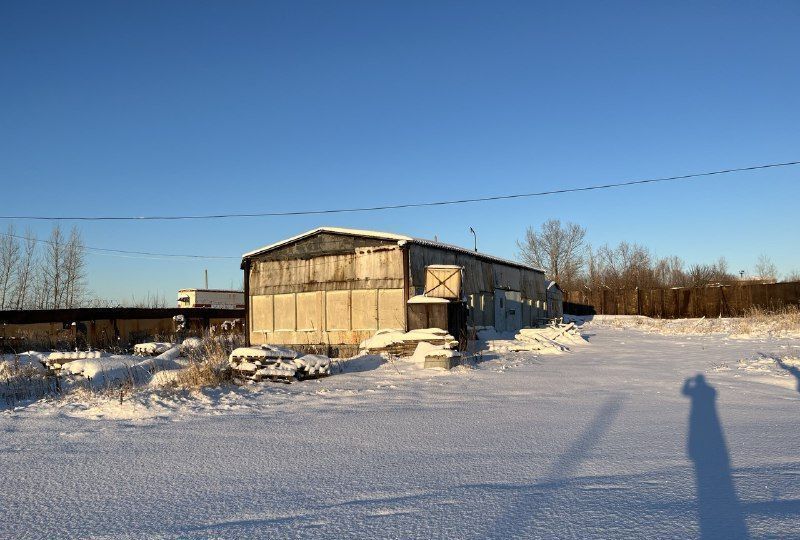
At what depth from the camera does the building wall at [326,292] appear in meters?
17.6

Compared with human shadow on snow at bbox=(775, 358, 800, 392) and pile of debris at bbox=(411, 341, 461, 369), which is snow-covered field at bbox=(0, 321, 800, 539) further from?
pile of debris at bbox=(411, 341, 461, 369)

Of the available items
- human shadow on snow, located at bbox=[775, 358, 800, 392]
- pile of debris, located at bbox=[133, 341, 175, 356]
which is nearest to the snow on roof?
pile of debris, located at bbox=[133, 341, 175, 356]

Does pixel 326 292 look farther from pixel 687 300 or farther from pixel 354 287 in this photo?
pixel 687 300

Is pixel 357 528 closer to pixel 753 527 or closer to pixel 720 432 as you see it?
pixel 753 527

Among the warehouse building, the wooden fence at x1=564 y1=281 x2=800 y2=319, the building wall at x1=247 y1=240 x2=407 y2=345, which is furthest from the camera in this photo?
the wooden fence at x1=564 y1=281 x2=800 y2=319

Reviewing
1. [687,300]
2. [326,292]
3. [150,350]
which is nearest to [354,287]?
[326,292]

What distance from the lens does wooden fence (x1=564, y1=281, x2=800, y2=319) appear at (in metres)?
34.3

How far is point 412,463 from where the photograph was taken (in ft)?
15.6

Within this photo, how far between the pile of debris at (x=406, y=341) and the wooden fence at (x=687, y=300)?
28831 mm

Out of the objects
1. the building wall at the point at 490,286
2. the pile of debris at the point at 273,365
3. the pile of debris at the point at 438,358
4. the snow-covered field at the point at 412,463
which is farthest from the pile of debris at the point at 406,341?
the snow-covered field at the point at 412,463

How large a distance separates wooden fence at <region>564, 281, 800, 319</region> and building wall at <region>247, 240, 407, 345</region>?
90.1ft

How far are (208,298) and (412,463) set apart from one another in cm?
3851

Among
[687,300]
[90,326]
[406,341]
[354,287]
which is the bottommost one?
[406,341]

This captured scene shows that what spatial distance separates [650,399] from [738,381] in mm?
2729
